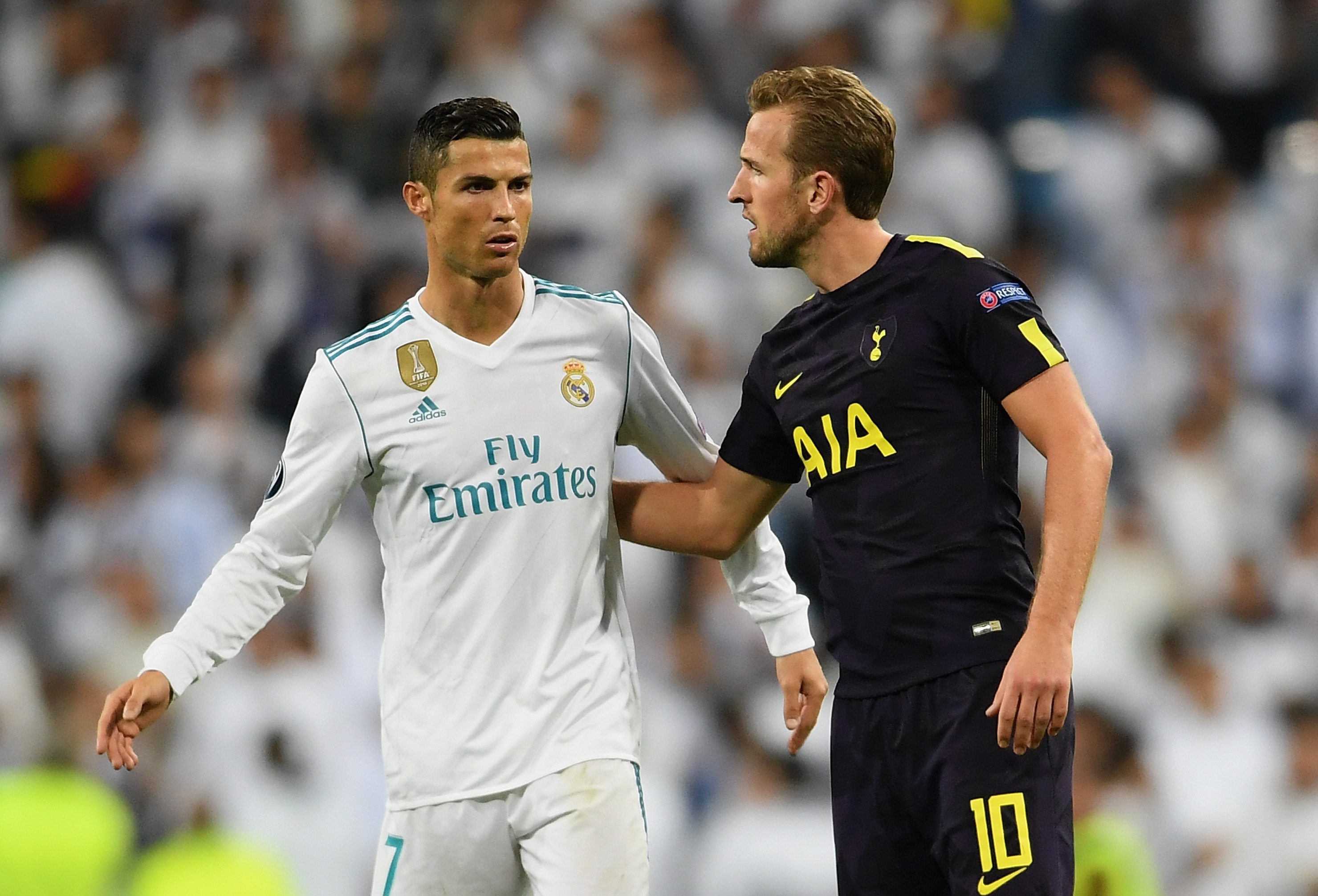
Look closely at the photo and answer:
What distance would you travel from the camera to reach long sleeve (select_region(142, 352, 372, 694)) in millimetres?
3732

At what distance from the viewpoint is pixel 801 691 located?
13.2 feet

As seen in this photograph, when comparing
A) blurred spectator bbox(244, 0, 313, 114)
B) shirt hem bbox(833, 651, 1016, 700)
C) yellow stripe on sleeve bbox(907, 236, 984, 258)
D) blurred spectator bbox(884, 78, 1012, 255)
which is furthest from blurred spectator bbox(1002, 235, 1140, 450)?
shirt hem bbox(833, 651, 1016, 700)

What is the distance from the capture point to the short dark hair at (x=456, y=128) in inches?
146

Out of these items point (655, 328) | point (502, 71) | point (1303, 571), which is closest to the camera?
point (1303, 571)

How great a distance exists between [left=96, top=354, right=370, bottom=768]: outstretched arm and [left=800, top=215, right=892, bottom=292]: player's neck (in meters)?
1.12

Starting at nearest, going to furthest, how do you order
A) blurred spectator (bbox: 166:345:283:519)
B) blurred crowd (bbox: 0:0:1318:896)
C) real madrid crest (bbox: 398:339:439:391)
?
real madrid crest (bbox: 398:339:439:391) < blurred crowd (bbox: 0:0:1318:896) < blurred spectator (bbox: 166:345:283:519)

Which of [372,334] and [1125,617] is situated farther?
[1125,617]

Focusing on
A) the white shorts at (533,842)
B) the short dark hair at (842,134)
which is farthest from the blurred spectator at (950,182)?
the white shorts at (533,842)

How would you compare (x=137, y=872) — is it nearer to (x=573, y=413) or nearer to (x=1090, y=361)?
(x=573, y=413)

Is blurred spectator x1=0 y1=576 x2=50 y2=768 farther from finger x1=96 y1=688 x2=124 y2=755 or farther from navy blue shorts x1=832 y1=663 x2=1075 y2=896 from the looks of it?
navy blue shorts x1=832 y1=663 x2=1075 y2=896

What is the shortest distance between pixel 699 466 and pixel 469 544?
715mm

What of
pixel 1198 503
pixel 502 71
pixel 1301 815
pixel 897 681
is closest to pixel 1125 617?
pixel 1198 503

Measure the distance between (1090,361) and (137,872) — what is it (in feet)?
17.0

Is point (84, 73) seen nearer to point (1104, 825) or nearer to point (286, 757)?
point (286, 757)
